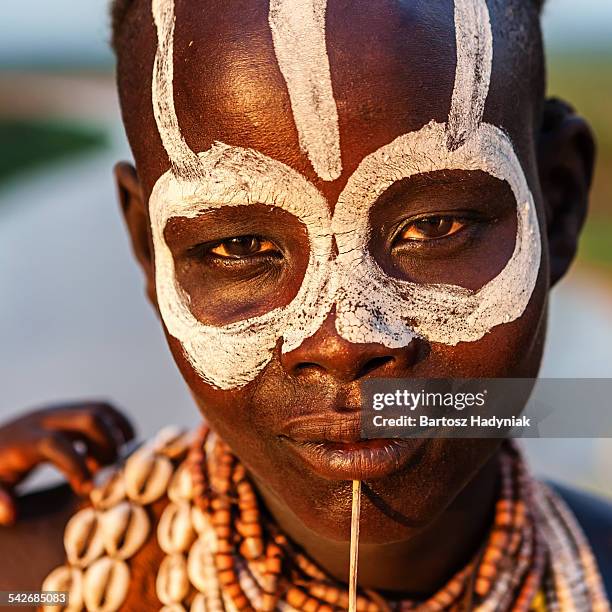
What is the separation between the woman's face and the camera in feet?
5.32

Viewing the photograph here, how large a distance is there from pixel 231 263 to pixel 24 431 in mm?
950

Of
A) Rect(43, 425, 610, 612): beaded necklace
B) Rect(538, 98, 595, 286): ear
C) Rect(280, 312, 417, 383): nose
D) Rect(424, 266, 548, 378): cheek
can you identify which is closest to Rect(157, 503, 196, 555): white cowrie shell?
Rect(43, 425, 610, 612): beaded necklace

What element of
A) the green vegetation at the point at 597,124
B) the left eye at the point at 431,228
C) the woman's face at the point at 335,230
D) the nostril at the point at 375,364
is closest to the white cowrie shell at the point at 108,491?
the woman's face at the point at 335,230

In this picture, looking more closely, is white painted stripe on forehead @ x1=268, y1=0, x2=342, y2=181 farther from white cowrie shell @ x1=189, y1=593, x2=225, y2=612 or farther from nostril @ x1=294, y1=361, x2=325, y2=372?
white cowrie shell @ x1=189, y1=593, x2=225, y2=612

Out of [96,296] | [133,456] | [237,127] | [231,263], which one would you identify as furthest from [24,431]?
[96,296]

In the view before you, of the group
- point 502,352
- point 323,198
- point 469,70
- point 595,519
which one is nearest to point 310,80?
point 323,198

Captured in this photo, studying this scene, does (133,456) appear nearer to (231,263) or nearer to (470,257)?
(231,263)

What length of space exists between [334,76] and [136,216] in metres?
0.68

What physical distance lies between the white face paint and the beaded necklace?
408 mm

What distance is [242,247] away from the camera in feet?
5.75

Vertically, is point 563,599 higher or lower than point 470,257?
lower

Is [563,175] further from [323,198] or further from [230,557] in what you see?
[230,557]

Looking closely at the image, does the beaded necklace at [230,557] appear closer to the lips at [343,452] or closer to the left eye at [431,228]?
the lips at [343,452]

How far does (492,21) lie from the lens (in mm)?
1780
